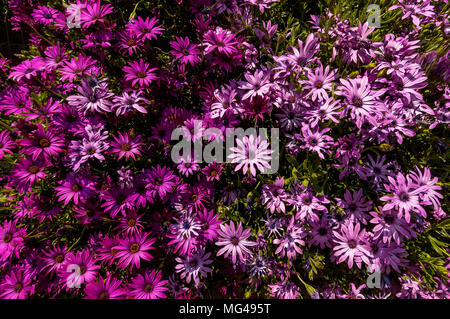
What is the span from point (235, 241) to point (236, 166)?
49 centimetres

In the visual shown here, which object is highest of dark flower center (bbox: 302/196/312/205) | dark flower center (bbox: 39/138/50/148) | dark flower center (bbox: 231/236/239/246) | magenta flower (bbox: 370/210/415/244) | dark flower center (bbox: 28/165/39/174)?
dark flower center (bbox: 39/138/50/148)

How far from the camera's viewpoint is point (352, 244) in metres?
1.53

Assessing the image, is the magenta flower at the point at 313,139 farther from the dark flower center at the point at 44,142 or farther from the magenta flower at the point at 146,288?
the dark flower center at the point at 44,142

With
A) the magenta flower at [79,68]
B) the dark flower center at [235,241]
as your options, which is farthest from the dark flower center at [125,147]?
the dark flower center at [235,241]

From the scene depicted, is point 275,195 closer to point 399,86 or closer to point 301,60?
point 301,60

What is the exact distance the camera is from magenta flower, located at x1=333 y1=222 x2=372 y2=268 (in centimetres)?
150

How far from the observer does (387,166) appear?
1612 mm

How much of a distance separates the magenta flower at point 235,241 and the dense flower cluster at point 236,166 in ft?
0.04

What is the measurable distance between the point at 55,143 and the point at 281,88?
1472 mm

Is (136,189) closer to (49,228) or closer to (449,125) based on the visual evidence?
(49,228)

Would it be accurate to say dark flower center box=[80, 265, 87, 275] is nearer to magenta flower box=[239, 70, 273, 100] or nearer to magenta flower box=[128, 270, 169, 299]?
magenta flower box=[128, 270, 169, 299]

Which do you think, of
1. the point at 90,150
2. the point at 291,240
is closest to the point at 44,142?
the point at 90,150

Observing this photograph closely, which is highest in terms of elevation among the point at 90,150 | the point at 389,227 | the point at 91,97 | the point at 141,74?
the point at 141,74
